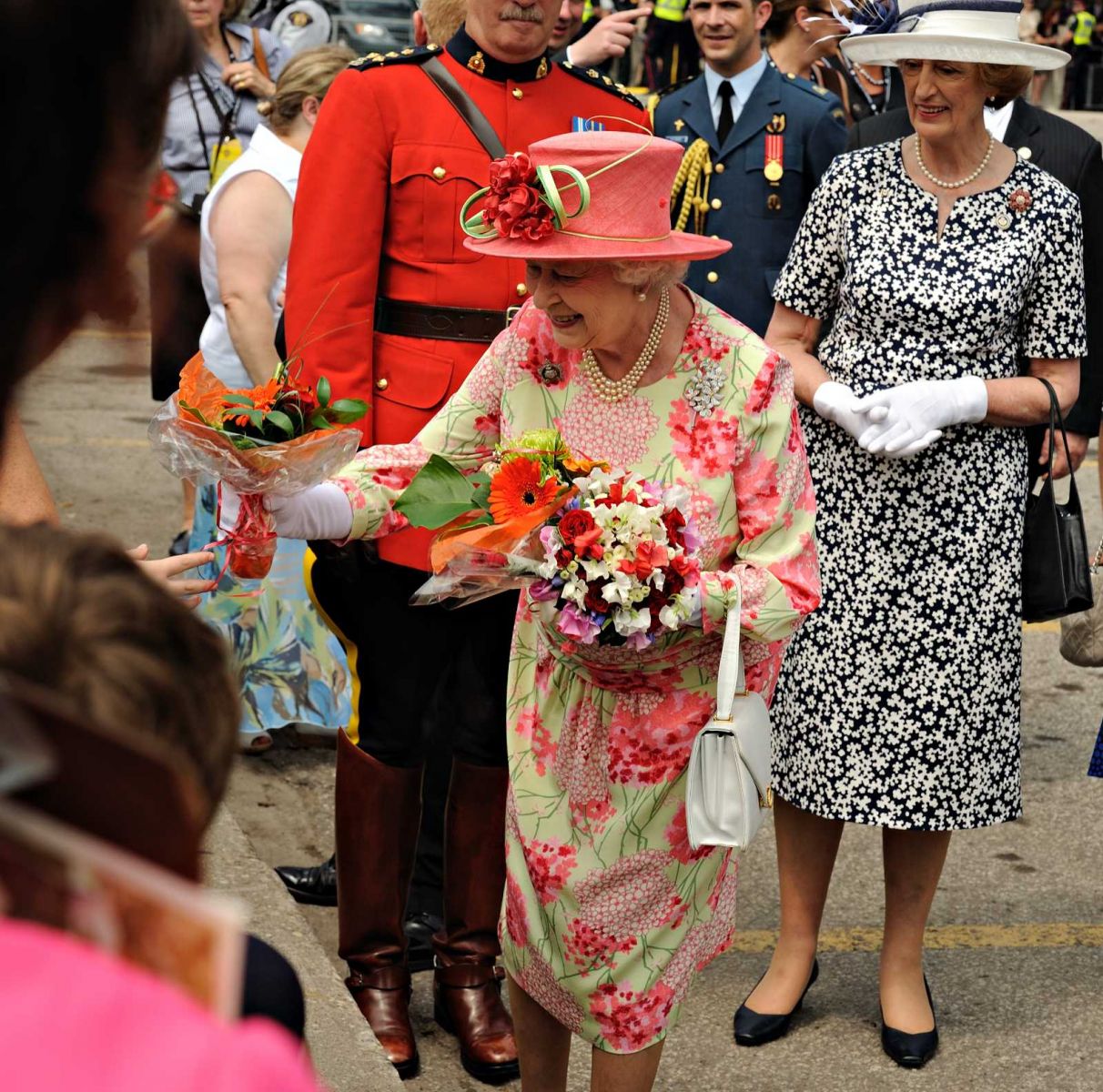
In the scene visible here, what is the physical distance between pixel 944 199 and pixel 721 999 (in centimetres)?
181

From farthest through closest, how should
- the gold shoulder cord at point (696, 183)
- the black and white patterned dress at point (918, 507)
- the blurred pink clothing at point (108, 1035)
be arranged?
the gold shoulder cord at point (696, 183), the black and white patterned dress at point (918, 507), the blurred pink clothing at point (108, 1035)

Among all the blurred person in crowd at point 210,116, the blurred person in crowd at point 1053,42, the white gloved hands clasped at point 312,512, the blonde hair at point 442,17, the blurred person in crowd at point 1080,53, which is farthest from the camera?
the blurred person in crowd at point 1053,42

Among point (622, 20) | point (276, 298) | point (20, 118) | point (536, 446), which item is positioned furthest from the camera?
point (622, 20)

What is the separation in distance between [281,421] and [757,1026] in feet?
5.71

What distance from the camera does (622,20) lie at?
17.4 ft

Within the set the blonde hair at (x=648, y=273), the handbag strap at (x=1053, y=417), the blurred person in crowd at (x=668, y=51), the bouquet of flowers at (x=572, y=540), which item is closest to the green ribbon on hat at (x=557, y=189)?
the blonde hair at (x=648, y=273)

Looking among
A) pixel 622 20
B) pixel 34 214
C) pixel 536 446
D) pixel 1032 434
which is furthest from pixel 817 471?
pixel 34 214

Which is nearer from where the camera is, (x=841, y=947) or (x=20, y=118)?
(x=20, y=118)

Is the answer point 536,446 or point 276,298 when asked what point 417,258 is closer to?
point 536,446

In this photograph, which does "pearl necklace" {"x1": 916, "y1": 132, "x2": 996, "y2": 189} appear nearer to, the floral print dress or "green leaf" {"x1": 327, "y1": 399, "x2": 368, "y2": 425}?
the floral print dress

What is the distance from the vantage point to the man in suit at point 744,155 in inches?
192

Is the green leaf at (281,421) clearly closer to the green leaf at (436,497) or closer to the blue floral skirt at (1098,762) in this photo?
the green leaf at (436,497)

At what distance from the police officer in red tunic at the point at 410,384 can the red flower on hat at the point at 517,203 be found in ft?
2.01

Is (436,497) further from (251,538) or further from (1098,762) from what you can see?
(1098,762)
